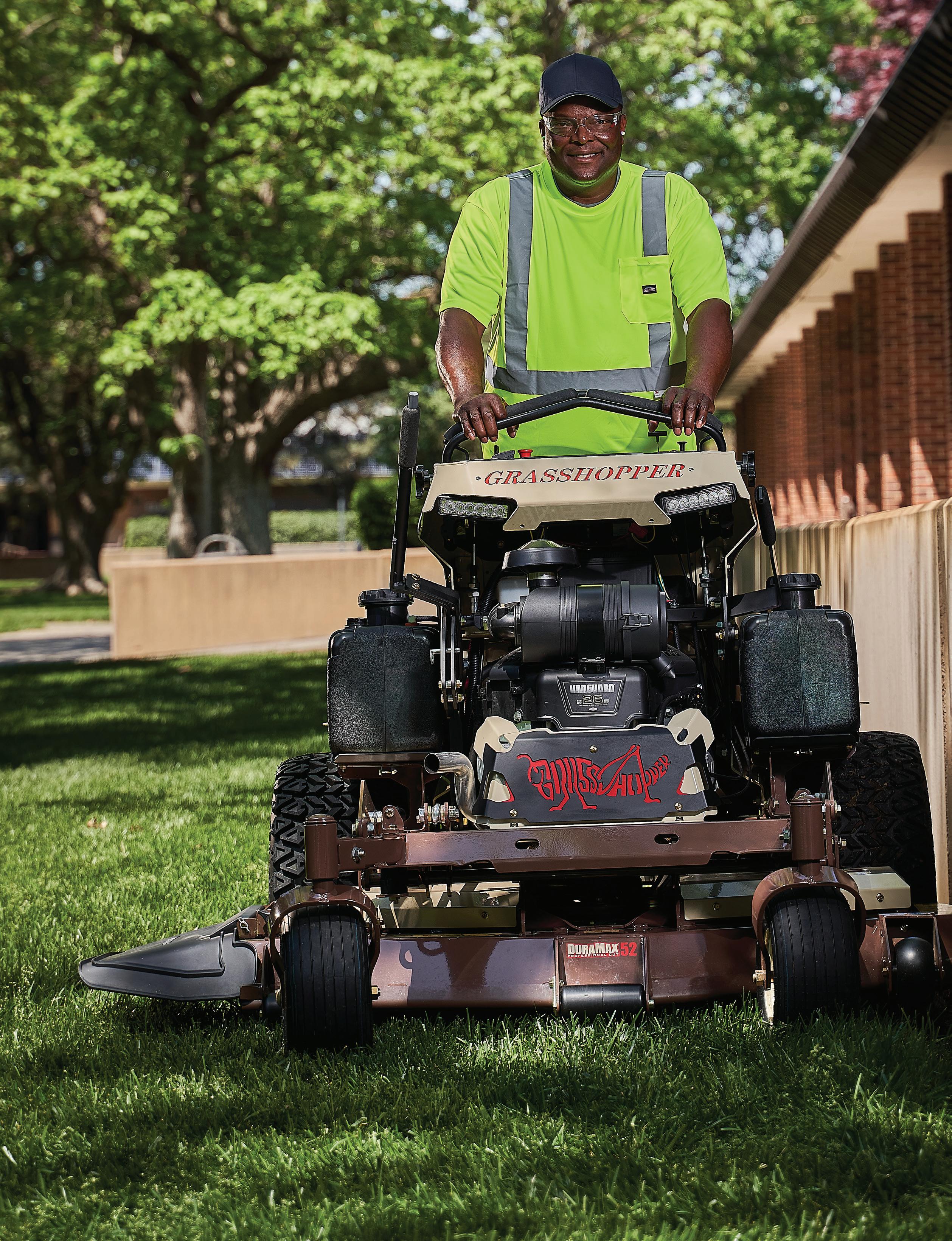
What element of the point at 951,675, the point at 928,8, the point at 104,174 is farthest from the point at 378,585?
the point at 951,675

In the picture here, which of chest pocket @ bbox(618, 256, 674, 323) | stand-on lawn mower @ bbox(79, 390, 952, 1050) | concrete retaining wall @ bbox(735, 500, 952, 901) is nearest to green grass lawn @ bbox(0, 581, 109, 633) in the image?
concrete retaining wall @ bbox(735, 500, 952, 901)

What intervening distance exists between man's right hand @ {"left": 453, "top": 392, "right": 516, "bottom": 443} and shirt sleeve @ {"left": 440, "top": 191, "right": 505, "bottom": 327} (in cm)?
52

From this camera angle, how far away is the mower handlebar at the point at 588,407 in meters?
4.17

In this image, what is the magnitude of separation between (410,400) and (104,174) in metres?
18.8

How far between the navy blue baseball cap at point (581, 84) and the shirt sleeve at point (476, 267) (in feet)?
1.14

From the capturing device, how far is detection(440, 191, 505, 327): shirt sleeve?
15.2ft

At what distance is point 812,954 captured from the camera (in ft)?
12.1

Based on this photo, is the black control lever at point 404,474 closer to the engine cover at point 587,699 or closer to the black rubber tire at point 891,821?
the engine cover at point 587,699

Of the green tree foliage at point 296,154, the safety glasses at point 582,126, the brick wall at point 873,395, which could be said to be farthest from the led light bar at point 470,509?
the green tree foliage at point 296,154

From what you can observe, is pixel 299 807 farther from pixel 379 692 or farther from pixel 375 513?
pixel 375 513

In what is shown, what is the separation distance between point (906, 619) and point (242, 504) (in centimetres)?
2173

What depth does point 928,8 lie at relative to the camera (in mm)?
22656

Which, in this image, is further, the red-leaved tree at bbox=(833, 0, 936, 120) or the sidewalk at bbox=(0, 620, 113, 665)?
the red-leaved tree at bbox=(833, 0, 936, 120)

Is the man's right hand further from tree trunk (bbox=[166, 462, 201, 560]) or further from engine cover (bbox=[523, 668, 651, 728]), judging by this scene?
tree trunk (bbox=[166, 462, 201, 560])
